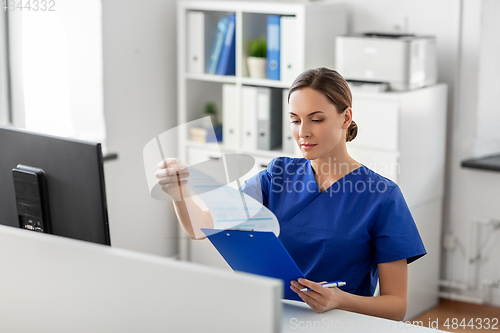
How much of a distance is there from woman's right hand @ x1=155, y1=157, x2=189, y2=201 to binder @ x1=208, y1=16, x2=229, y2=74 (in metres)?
2.19

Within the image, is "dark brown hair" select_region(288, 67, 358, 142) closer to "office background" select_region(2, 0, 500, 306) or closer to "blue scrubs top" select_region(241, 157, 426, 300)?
"blue scrubs top" select_region(241, 157, 426, 300)

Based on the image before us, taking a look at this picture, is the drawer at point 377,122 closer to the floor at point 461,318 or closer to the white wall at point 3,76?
the floor at point 461,318

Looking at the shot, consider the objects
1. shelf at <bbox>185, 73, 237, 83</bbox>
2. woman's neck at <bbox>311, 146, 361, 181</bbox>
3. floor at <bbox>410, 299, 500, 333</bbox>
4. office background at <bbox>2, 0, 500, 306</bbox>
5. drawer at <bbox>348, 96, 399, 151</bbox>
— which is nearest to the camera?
woman's neck at <bbox>311, 146, 361, 181</bbox>

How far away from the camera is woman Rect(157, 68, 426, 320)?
1523mm

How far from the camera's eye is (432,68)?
309 centimetres

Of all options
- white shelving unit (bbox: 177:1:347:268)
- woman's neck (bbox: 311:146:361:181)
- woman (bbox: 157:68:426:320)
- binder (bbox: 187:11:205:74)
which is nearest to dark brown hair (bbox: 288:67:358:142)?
woman (bbox: 157:68:426:320)

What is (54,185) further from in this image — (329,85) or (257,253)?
(329,85)

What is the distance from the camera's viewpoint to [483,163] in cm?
313

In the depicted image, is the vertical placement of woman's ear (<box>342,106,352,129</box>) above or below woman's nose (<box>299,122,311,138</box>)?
above

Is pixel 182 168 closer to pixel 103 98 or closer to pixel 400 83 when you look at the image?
pixel 400 83

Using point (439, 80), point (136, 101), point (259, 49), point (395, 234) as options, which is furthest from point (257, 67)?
point (395, 234)

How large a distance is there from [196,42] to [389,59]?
113 cm

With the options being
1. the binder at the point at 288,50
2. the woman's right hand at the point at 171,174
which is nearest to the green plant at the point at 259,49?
the binder at the point at 288,50

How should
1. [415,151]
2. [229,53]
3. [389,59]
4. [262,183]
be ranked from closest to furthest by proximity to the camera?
[262,183] < [389,59] < [415,151] < [229,53]
